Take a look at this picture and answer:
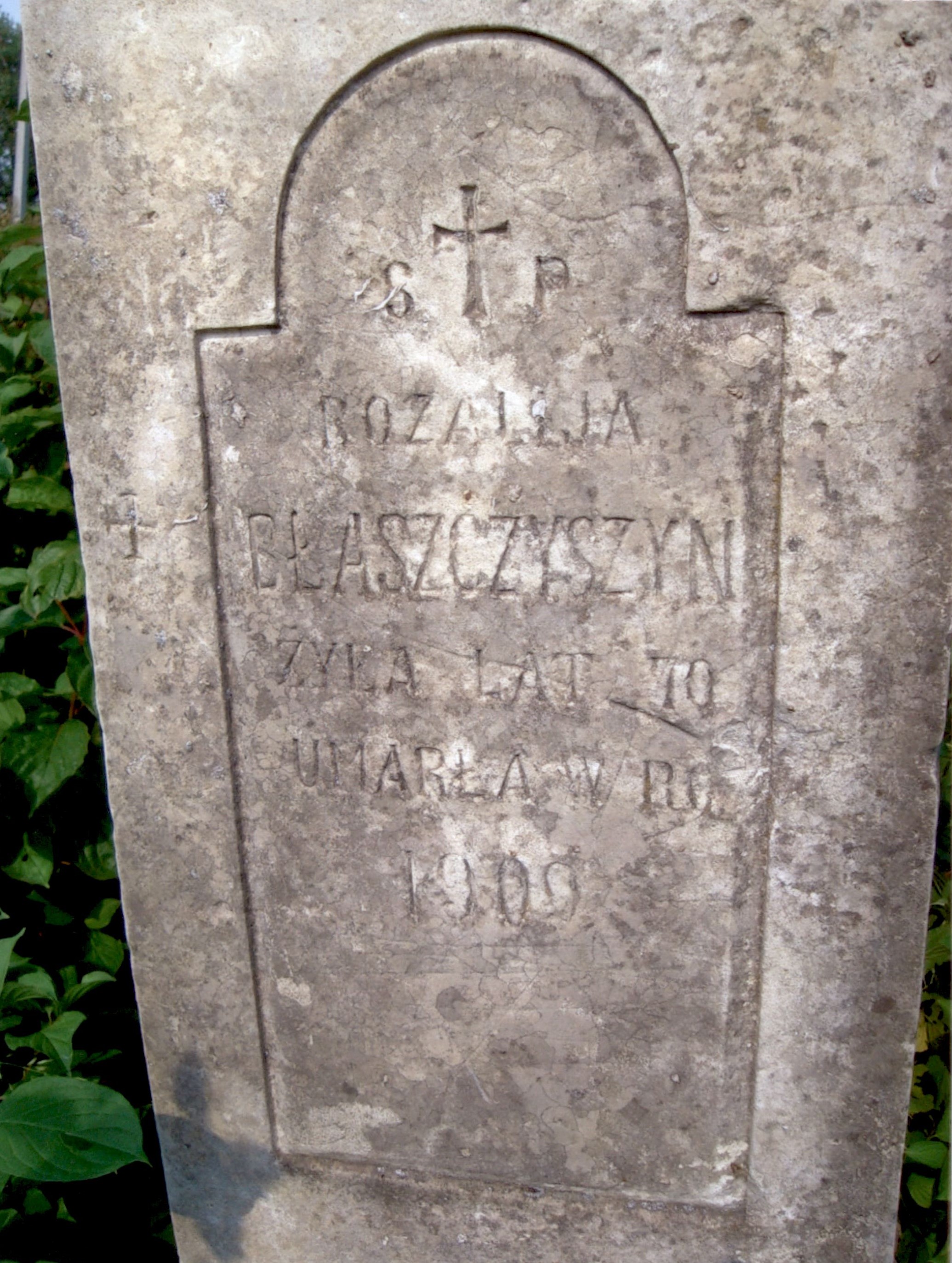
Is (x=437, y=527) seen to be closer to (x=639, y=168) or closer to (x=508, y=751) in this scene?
(x=508, y=751)

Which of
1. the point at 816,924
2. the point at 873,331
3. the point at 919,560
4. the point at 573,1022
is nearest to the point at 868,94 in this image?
the point at 873,331

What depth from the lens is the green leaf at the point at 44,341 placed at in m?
2.26

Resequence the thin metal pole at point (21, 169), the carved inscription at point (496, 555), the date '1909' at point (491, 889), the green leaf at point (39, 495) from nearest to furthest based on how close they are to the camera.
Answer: the carved inscription at point (496, 555) → the date '1909' at point (491, 889) → the green leaf at point (39, 495) → the thin metal pole at point (21, 169)

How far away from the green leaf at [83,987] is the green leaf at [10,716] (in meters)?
0.53

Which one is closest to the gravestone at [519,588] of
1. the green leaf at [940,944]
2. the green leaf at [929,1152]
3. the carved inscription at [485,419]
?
the carved inscription at [485,419]

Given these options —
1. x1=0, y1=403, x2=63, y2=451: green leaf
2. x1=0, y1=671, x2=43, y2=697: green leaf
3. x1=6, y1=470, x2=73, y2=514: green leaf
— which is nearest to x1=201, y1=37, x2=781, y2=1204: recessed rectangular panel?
x1=0, y1=671, x2=43, y2=697: green leaf

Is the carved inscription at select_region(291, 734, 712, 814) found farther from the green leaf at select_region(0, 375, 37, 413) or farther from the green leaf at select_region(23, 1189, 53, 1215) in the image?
the green leaf at select_region(0, 375, 37, 413)

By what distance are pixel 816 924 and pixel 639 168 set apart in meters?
1.13

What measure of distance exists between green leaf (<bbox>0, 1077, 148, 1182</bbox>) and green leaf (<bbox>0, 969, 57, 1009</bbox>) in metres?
0.53

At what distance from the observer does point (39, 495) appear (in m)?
2.25

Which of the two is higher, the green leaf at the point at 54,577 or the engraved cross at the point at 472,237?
the engraved cross at the point at 472,237

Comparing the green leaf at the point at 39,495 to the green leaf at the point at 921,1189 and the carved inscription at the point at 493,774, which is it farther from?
the green leaf at the point at 921,1189

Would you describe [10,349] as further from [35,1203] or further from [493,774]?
[35,1203]

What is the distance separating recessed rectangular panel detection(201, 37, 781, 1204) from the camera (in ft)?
4.54
